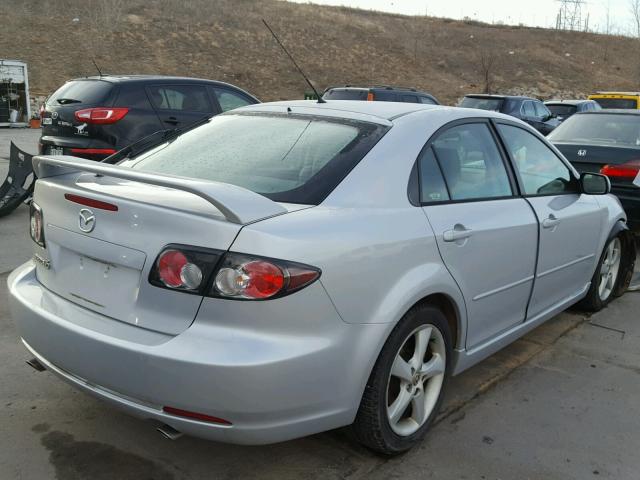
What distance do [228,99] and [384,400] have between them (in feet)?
22.8

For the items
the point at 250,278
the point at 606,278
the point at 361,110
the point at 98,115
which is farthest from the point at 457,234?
the point at 98,115

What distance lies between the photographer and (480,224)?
3049mm

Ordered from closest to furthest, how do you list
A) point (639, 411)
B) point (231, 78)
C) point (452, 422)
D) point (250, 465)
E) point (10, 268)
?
1. point (250, 465)
2. point (452, 422)
3. point (639, 411)
4. point (10, 268)
5. point (231, 78)

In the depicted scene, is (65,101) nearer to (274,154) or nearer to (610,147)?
(274,154)

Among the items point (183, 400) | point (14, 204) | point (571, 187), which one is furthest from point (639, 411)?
point (14, 204)

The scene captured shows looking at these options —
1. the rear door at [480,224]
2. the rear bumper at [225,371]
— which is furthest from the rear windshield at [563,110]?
the rear bumper at [225,371]

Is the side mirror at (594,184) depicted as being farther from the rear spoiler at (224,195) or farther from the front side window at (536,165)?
the rear spoiler at (224,195)

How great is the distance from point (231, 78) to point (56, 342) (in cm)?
3448

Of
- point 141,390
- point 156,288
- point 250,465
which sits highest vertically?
point 156,288

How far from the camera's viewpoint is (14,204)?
732 centimetres

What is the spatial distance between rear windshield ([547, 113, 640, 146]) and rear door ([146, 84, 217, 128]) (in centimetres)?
453

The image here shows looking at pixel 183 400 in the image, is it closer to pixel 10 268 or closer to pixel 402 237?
pixel 402 237

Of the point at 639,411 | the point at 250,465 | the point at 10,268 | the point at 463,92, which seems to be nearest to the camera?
the point at 250,465

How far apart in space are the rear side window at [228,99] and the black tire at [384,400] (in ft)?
21.5
